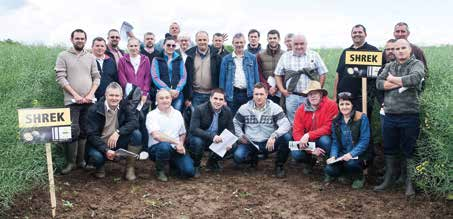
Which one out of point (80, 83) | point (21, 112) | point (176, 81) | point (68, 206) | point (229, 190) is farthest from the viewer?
point (176, 81)

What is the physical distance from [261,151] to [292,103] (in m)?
1.00

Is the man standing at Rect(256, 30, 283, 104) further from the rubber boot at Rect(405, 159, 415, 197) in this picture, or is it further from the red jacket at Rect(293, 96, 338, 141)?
the rubber boot at Rect(405, 159, 415, 197)

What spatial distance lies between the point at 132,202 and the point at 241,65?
10.1ft

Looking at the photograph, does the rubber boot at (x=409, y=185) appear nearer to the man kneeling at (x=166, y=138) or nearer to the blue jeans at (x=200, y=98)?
the man kneeling at (x=166, y=138)

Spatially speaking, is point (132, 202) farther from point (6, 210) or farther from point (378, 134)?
point (378, 134)

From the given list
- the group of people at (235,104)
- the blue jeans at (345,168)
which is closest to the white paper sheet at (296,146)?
the group of people at (235,104)

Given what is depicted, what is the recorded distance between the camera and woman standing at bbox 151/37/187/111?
25.3 ft

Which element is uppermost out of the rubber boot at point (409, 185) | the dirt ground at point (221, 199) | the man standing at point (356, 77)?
the man standing at point (356, 77)

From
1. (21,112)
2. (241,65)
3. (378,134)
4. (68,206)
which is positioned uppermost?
(241,65)

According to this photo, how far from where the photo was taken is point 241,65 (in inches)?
308

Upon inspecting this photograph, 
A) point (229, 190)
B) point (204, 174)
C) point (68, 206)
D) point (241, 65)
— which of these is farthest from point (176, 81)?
point (68, 206)

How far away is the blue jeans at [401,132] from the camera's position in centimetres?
590

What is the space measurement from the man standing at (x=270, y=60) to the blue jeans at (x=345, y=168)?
77.8 inches

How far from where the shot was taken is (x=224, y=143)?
6.96 metres
